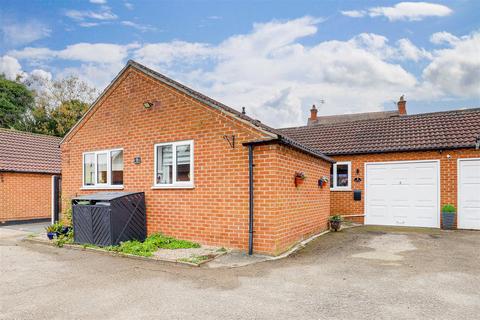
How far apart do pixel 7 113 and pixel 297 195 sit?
122ft

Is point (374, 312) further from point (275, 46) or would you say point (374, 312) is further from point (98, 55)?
point (98, 55)

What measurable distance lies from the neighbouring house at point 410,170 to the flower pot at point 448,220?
33 centimetres

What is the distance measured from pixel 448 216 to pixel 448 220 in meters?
0.14

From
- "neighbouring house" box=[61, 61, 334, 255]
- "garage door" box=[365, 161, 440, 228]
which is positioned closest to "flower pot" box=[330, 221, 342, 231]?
"neighbouring house" box=[61, 61, 334, 255]

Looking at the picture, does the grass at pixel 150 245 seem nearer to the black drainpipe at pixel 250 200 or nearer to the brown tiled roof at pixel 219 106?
the black drainpipe at pixel 250 200

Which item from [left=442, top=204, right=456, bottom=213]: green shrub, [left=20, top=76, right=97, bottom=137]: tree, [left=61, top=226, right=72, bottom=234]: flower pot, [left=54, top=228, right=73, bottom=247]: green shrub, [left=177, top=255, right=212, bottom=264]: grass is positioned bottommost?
[left=54, top=228, right=73, bottom=247]: green shrub

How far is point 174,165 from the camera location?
364 inches

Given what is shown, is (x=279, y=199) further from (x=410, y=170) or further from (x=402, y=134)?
(x=402, y=134)

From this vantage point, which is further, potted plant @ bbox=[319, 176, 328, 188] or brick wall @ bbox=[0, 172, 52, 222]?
brick wall @ bbox=[0, 172, 52, 222]

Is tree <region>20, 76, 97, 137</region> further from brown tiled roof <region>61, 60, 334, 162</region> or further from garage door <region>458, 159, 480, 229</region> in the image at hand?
garage door <region>458, 159, 480, 229</region>

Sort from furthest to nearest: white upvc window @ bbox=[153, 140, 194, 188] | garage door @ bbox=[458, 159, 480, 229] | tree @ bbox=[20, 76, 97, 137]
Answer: tree @ bbox=[20, 76, 97, 137], garage door @ bbox=[458, 159, 480, 229], white upvc window @ bbox=[153, 140, 194, 188]

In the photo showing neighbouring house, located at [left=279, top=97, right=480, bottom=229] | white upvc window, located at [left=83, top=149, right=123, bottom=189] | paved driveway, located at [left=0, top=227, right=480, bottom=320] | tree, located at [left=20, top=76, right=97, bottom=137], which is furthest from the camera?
tree, located at [left=20, top=76, right=97, bottom=137]

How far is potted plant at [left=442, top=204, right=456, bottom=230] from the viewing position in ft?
38.4

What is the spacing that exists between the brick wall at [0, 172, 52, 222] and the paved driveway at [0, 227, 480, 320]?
26.8 ft
